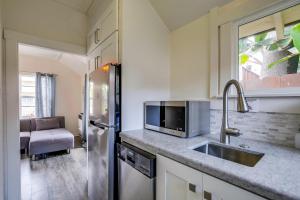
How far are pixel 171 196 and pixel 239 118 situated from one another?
787 millimetres

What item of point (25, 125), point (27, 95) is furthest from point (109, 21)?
point (27, 95)

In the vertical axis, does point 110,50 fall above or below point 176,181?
above

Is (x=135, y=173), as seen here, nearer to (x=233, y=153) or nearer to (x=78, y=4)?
(x=233, y=153)

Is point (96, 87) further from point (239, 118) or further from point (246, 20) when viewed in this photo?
point (246, 20)

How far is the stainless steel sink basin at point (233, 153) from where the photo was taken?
2.95 feet

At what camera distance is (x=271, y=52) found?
110 cm

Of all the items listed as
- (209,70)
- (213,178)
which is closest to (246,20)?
(209,70)

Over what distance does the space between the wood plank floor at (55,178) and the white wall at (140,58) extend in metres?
1.31

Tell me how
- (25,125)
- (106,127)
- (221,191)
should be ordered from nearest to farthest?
1. (221,191)
2. (106,127)
3. (25,125)

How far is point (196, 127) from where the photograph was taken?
122 cm

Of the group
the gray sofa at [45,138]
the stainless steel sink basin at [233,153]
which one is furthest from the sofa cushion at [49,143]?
the stainless steel sink basin at [233,153]

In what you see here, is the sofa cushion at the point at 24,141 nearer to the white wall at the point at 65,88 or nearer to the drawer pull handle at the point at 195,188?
the white wall at the point at 65,88

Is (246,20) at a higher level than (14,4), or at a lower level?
lower

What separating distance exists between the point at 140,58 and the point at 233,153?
1.13m
